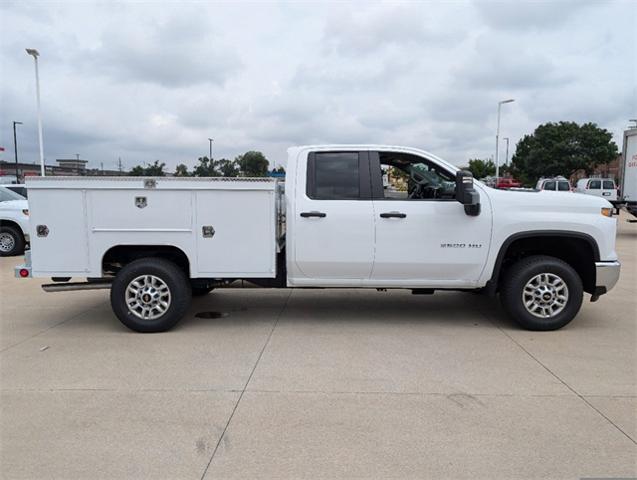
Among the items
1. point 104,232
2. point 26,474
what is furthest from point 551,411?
point 104,232

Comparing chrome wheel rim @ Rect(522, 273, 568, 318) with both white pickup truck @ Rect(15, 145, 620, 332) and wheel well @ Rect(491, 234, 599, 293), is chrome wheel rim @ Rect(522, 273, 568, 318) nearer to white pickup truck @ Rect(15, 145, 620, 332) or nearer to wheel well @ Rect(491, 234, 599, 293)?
white pickup truck @ Rect(15, 145, 620, 332)

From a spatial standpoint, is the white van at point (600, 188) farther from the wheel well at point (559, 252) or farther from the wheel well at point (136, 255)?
the wheel well at point (136, 255)

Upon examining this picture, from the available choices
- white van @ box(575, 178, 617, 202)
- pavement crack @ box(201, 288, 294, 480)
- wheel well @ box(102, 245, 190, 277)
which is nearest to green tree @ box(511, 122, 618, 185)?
white van @ box(575, 178, 617, 202)

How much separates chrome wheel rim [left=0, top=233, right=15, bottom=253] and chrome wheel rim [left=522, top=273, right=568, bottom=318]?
37.8ft

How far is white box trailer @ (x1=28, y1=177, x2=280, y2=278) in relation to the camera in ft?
18.0

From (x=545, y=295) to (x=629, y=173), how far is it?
46.0 feet

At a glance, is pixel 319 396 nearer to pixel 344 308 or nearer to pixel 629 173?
pixel 344 308

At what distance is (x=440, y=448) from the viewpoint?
128 inches

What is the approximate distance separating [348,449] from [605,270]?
4002 mm

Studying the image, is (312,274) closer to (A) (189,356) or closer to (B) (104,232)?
(A) (189,356)

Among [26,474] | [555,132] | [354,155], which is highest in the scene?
[555,132]

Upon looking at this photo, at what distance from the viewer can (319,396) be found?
403cm

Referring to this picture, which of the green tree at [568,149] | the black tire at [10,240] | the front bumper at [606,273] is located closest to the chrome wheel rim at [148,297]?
the front bumper at [606,273]

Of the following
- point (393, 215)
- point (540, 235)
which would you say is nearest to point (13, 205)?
point (393, 215)
